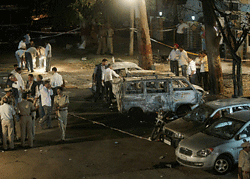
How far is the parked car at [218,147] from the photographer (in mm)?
9055

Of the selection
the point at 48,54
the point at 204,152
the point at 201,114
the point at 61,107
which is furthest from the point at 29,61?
the point at 204,152

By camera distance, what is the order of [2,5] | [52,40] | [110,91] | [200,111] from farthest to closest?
[2,5]
[52,40]
[110,91]
[200,111]

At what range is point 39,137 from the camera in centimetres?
1242

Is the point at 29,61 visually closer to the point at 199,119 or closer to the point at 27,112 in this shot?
the point at 27,112

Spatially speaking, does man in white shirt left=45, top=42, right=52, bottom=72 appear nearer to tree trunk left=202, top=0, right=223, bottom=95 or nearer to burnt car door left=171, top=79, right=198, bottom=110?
tree trunk left=202, top=0, right=223, bottom=95

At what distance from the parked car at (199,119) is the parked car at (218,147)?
846 mm

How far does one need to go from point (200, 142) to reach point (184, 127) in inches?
58.4

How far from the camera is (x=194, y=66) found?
17.6 m

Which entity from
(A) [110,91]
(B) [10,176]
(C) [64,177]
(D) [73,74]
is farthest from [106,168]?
(D) [73,74]

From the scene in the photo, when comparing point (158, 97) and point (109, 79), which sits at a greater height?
point (109, 79)

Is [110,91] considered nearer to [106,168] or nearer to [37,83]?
[37,83]

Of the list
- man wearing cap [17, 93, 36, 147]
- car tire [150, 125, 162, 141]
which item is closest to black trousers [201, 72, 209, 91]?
car tire [150, 125, 162, 141]

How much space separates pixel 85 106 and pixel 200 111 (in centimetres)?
660

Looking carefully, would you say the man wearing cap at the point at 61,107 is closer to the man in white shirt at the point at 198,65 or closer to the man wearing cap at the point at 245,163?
the man wearing cap at the point at 245,163
